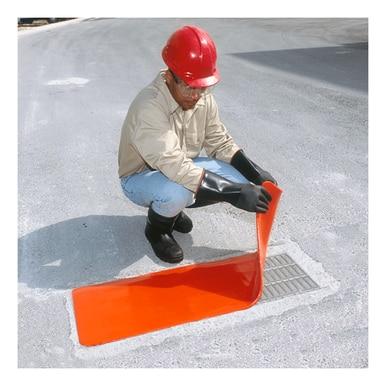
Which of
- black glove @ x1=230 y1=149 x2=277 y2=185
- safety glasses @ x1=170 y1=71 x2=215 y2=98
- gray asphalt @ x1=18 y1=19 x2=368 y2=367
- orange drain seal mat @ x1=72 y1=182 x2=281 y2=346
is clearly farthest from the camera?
black glove @ x1=230 y1=149 x2=277 y2=185

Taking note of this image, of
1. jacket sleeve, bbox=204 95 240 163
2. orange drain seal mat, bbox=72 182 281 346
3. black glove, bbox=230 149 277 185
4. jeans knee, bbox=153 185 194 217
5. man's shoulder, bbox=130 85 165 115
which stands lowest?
orange drain seal mat, bbox=72 182 281 346

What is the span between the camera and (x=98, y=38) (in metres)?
12.5

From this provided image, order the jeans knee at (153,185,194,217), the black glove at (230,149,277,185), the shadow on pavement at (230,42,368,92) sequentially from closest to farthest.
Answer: the jeans knee at (153,185,194,217), the black glove at (230,149,277,185), the shadow on pavement at (230,42,368,92)

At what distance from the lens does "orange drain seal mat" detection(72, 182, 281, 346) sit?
2.39 metres

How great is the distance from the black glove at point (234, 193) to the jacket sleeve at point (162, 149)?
0.05 m

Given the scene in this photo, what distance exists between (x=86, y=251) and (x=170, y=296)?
72 cm

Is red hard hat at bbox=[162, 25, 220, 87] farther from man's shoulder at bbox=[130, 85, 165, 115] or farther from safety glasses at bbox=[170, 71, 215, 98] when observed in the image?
man's shoulder at bbox=[130, 85, 165, 115]

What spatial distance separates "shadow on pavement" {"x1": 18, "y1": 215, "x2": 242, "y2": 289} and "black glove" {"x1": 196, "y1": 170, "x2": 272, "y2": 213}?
51 centimetres

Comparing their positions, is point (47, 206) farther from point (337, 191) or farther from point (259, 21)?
point (259, 21)

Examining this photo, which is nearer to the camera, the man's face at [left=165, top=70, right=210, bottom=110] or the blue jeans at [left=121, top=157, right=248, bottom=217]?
the man's face at [left=165, top=70, right=210, bottom=110]

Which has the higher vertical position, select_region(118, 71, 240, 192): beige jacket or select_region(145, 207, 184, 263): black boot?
select_region(118, 71, 240, 192): beige jacket

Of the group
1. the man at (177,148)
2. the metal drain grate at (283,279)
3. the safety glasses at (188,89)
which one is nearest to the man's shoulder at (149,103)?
the man at (177,148)

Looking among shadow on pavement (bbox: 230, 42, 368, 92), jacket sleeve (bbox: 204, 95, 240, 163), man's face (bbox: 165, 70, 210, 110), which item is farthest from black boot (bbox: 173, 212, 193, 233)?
shadow on pavement (bbox: 230, 42, 368, 92)

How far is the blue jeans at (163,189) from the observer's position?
2660 mm
